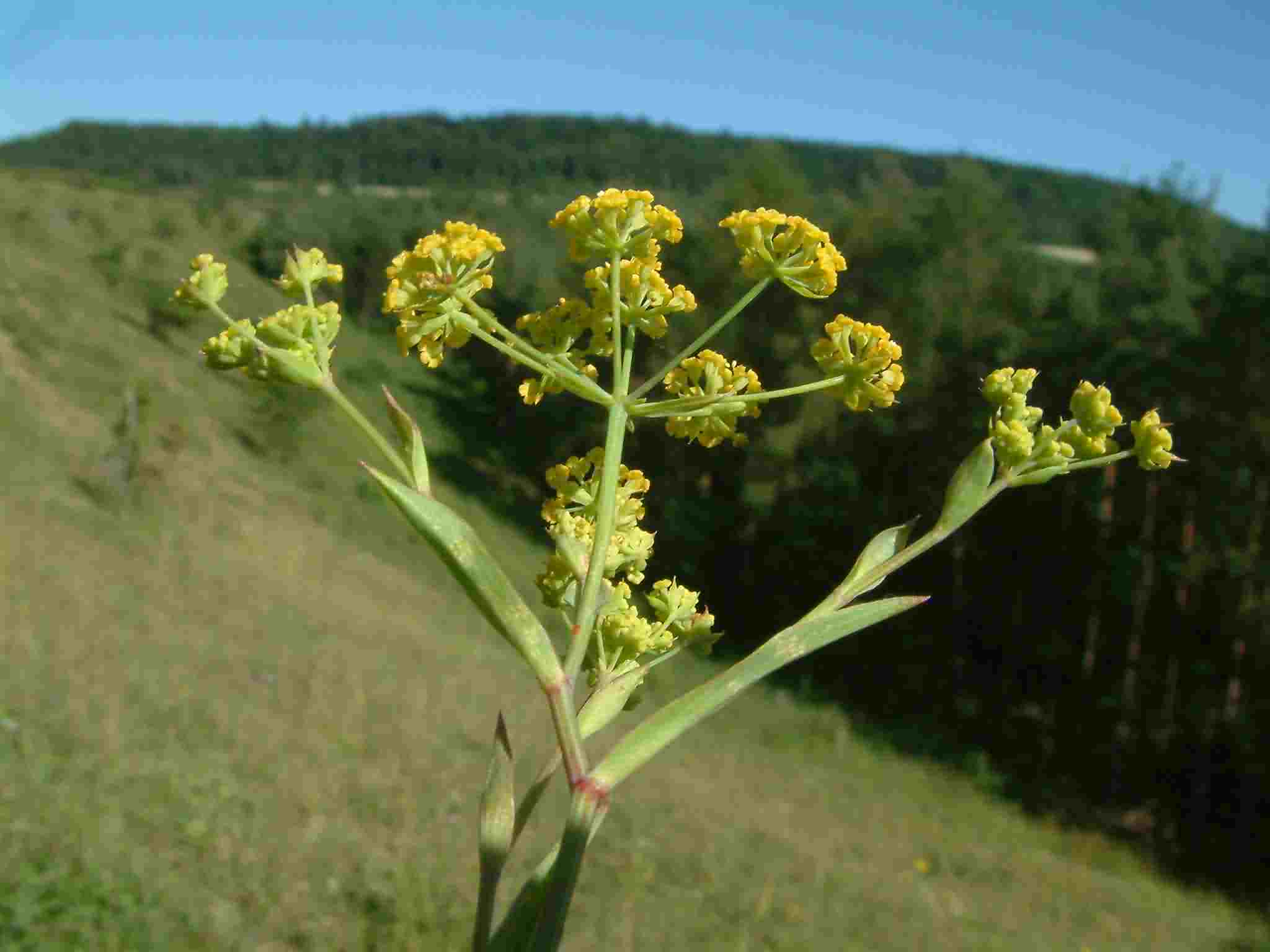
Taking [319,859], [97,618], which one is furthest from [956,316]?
[319,859]

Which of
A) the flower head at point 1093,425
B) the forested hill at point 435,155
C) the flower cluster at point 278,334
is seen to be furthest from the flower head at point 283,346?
the forested hill at point 435,155

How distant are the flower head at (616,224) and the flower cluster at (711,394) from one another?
0.17 m

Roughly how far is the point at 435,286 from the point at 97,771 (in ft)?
30.8

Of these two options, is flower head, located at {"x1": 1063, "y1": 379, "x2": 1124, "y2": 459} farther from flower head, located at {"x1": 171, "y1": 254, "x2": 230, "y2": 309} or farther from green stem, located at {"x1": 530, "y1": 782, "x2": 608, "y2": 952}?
flower head, located at {"x1": 171, "y1": 254, "x2": 230, "y2": 309}

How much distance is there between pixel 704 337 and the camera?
1484 millimetres

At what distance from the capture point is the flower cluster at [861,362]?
1562mm

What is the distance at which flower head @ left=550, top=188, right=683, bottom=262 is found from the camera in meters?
1.52

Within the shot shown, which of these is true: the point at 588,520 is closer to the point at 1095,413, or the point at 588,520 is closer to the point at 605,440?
the point at 605,440

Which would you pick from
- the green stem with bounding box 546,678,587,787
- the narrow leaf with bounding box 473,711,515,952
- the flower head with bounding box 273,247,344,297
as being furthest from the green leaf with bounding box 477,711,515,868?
the flower head with bounding box 273,247,344,297

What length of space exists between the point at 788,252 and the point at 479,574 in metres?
0.62

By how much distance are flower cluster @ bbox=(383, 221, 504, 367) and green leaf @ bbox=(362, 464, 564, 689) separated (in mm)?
238

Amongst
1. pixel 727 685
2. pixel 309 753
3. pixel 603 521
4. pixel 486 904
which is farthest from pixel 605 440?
pixel 309 753

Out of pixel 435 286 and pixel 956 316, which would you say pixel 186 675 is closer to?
pixel 435 286

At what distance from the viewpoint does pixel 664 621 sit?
5.56ft
